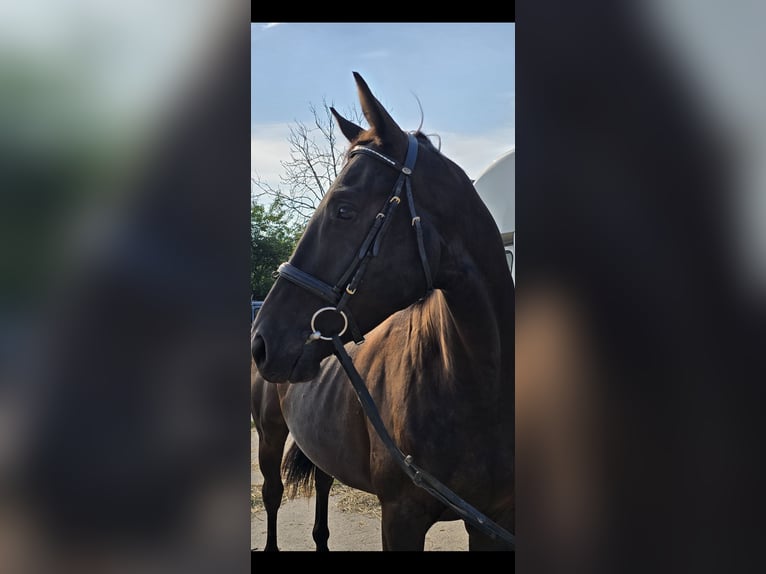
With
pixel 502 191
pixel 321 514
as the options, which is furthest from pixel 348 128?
pixel 321 514

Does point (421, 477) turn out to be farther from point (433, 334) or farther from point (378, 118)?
point (378, 118)

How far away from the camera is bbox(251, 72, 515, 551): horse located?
1.73 m

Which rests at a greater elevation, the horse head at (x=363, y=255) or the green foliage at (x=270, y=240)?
the green foliage at (x=270, y=240)

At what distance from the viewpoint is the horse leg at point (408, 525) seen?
1.98 meters

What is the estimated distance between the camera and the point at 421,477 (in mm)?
1814

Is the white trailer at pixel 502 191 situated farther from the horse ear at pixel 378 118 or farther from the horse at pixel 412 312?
the horse ear at pixel 378 118

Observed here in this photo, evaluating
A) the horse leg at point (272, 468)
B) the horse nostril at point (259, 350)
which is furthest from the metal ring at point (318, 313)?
the horse leg at point (272, 468)

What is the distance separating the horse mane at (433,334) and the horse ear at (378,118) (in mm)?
512
